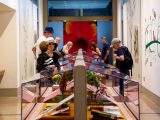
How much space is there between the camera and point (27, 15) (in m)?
11.4

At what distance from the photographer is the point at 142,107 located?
7.64 meters

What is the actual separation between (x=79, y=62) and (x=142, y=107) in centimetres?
590

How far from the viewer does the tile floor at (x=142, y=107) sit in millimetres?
6652

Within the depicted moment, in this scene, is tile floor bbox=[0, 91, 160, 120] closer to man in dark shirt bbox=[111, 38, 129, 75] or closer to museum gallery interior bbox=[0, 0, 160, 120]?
museum gallery interior bbox=[0, 0, 160, 120]

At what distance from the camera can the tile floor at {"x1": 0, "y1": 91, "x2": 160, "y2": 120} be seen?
6.65m

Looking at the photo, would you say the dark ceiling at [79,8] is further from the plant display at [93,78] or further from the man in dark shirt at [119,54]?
the plant display at [93,78]

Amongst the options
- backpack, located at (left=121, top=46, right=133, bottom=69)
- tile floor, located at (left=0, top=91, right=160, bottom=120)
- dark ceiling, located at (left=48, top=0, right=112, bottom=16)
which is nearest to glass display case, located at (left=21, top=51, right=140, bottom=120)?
tile floor, located at (left=0, top=91, right=160, bottom=120)

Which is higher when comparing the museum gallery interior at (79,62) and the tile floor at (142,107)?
the museum gallery interior at (79,62)

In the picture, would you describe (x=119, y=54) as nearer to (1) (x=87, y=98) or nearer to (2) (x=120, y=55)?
(2) (x=120, y=55)

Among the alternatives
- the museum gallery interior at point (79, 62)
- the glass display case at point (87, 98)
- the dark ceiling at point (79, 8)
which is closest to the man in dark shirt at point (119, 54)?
the museum gallery interior at point (79, 62)

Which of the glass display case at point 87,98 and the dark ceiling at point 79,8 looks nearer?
the glass display case at point 87,98

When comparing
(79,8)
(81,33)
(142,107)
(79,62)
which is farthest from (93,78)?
(81,33)

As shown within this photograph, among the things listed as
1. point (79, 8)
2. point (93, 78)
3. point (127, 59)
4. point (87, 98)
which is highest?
point (79, 8)

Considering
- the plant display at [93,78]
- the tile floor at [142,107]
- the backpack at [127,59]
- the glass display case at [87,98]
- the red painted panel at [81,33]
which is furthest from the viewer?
the red painted panel at [81,33]
